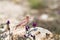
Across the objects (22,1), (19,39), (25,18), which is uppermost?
(22,1)

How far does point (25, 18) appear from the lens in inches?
74.5

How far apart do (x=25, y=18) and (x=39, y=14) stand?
0.44ft

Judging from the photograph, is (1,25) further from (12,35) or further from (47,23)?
A: (47,23)

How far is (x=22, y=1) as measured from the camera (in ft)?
6.50

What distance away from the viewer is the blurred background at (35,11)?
1.90 meters

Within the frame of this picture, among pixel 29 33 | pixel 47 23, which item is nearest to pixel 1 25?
pixel 29 33

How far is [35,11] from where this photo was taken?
1.95 m

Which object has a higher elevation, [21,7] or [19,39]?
[21,7]

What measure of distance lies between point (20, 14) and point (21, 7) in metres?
0.07

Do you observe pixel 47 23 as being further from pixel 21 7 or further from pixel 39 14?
pixel 21 7

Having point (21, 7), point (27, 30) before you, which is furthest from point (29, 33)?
point (21, 7)

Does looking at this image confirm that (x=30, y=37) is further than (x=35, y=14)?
No

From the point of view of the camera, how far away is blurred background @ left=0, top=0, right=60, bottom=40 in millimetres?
1899

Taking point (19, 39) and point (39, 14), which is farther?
point (39, 14)
